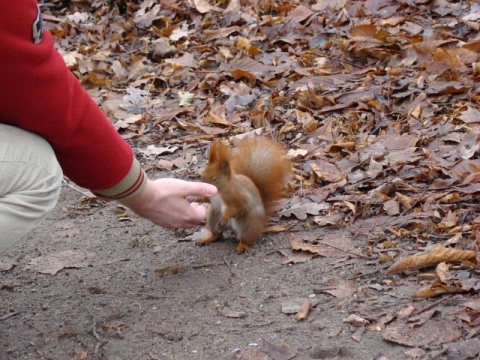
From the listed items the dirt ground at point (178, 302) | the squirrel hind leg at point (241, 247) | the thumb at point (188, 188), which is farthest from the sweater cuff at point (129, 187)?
the squirrel hind leg at point (241, 247)

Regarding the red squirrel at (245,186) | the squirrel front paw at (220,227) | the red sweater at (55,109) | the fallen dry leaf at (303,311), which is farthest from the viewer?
the squirrel front paw at (220,227)

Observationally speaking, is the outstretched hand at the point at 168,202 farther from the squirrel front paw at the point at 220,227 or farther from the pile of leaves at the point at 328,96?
the pile of leaves at the point at 328,96

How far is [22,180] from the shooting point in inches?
70.3

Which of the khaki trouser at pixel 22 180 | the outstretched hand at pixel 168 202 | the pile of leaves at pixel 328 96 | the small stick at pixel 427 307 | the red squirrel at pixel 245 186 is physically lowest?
the pile of leaves at pixel 328 96

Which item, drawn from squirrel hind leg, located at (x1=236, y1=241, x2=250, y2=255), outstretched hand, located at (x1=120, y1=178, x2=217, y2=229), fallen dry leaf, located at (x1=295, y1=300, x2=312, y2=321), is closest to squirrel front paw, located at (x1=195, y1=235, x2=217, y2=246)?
squirrel hind leg, located at (x1=236, y1=241, x2=250, y2=255)

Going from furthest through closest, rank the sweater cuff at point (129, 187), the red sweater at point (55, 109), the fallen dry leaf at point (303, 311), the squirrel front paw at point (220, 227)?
the squirrel front paw at point (220, 227), the fallen dry leaf at point (303, 311), the sweater cuff at point (129, 187), the red sweater at point (55, 109)

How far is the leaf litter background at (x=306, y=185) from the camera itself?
6.66ft

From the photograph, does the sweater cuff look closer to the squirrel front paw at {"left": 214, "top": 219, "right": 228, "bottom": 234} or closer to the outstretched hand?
the outstretched hand

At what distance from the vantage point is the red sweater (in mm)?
1671

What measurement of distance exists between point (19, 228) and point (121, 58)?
3.11 meters

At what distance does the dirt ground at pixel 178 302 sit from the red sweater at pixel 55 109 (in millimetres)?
411

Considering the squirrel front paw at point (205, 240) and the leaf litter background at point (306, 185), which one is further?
the squirrel front paw at point (205, 240)

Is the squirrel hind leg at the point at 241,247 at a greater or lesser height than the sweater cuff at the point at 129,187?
lesser

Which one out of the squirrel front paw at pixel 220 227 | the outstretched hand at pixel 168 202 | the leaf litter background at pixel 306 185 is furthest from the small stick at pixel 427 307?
the squirrel front paw at pixel 220 227
